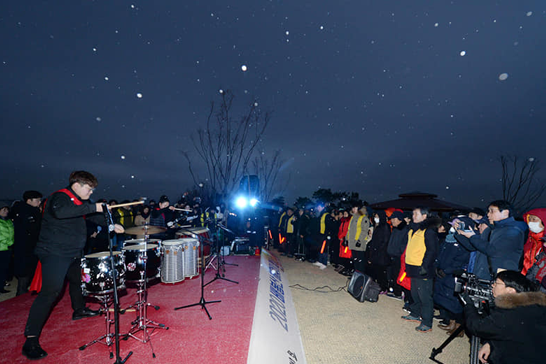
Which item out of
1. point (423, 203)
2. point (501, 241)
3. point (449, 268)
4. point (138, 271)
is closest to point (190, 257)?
point (138, 271)

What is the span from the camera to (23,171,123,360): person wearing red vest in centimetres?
308

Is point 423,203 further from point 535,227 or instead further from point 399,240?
point 535,227

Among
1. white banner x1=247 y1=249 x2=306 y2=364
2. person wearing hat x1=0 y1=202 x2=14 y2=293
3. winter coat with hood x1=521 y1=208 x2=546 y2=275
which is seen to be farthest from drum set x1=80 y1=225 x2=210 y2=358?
winter coat with hood x1=521 y1=208 x2=546 y2=275

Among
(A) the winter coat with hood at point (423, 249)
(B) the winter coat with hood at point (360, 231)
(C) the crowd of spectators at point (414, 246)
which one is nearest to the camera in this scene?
(C) the crowd of spectators at point (414, 246)

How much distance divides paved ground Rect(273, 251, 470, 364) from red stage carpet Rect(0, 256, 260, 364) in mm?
1332

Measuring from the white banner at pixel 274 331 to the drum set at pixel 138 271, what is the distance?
4.60 ft

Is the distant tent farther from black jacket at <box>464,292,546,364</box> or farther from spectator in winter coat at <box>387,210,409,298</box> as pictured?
black jacket at <box>464,292,546,364</box>

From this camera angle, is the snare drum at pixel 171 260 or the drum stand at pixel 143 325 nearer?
the drum stand at pixel 143 325

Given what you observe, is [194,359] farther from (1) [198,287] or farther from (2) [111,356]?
(1) [198,287]

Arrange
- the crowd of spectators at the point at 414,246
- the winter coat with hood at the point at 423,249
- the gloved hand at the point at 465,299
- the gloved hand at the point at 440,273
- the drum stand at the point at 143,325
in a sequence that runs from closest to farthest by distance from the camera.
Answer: the gloved hand at the point at 465,299 → the drum stand at the point at 143,325 → the crowd of spectators at the point at 414,246 → the winter coat with hood at the point at 423,249 → the gloved hand at the point at 440,273

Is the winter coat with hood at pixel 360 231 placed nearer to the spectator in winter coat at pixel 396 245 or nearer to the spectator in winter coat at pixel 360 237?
the spectator in winter coat at pixel 360 237

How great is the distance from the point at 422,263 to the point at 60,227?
20.5 feet

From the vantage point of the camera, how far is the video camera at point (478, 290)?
2.90 metres

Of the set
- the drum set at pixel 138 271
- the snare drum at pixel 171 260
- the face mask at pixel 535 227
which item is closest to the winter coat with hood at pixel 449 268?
the face mask at pixel 535 227
